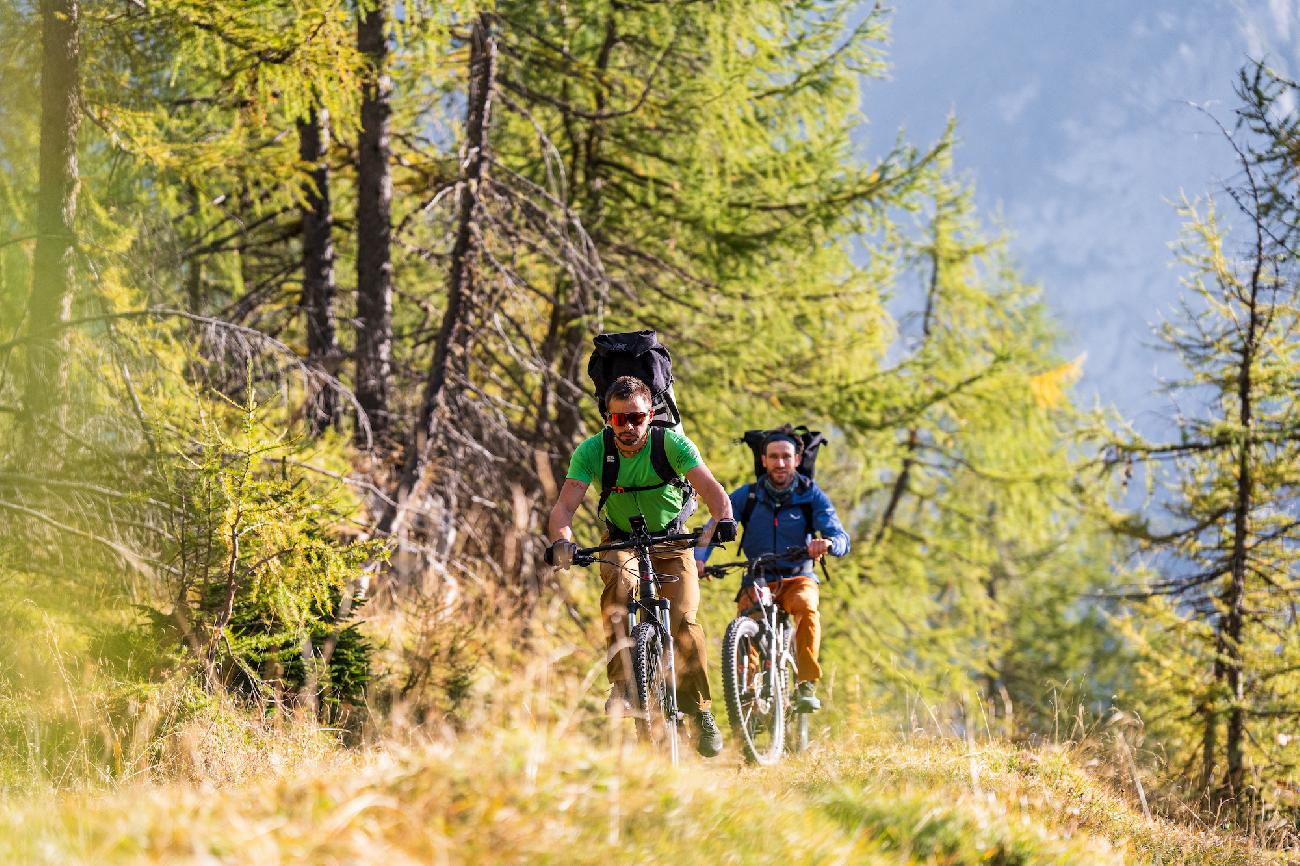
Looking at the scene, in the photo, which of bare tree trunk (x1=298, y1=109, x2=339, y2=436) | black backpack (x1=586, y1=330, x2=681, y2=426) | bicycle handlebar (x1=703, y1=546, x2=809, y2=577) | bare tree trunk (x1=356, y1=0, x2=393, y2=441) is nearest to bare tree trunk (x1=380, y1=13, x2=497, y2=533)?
bare tree trunk (x1=356, y1=0, x2=393, y2=441)

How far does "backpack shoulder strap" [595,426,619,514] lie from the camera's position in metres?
6.41

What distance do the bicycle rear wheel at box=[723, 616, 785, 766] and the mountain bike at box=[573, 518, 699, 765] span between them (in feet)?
3.25

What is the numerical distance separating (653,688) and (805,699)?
2459mm

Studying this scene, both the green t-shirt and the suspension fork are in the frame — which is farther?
the green t-shirt

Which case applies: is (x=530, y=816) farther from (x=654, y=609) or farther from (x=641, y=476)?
(x=641, y=476)

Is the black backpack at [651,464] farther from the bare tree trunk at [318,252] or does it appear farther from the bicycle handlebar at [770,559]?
the bare tree trunk at [318,252]

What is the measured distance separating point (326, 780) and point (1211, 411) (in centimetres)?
1484

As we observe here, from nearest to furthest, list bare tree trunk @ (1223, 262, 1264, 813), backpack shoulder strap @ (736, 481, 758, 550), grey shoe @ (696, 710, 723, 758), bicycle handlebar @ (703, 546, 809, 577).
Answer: grey shoe @ (696, 710, 723, 758), bicycle handlebar @ (703, 546, 809, 577), backpack shoulder strap @ (736, 481, 758, 550), bare tree trunk @ (1223, 262, 1264, 813)

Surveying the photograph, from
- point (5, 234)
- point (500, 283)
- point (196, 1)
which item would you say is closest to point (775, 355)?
point (500, 283)

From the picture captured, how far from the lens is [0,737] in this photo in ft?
19.1

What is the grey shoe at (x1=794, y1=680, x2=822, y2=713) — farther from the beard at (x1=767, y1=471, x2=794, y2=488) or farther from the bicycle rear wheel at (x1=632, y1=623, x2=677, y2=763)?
the bicycle rear wheel at (x1=632, y1=623, x2=677, y2=763)

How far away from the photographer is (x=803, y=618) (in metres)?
8.37

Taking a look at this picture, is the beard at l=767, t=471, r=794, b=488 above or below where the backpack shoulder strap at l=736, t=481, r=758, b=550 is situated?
above

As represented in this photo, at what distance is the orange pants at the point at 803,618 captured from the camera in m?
8.35
